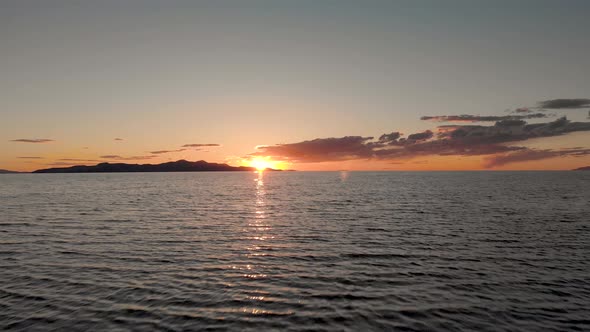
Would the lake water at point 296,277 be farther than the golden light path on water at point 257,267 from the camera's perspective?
No

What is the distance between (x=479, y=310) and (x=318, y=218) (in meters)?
35.6

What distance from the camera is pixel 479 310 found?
18250mm

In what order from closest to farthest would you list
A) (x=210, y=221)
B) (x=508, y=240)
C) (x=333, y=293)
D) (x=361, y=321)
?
1. (x=361, y=321)
2. (x=333, y=293)
3. (x=508, y=240)
4. (x=210, y=221)

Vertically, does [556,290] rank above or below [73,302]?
below

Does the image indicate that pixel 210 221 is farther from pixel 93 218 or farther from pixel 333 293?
pixel 333 293

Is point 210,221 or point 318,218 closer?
point 210,221

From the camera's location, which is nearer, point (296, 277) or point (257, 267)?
point (296, 277)

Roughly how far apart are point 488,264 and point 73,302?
28345mm

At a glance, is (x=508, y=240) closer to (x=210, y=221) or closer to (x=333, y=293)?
(x=333, y=293)

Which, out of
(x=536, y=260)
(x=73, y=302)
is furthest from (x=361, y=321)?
(x=536, y=260)

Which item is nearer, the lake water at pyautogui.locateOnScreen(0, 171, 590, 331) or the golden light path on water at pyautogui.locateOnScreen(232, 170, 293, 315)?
the lake water at pyautogui.locateOnScreen(0, 171, 590, 331)

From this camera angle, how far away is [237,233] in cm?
4072

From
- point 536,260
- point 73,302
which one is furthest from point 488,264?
point 73,302

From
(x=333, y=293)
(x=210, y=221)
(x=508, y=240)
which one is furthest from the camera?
(x=210, y=221)
